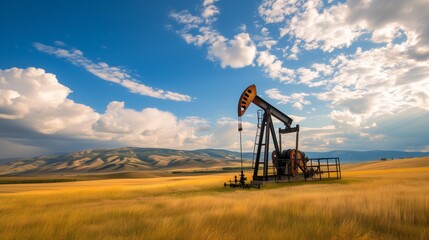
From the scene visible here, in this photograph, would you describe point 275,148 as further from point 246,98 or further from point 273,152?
point 246,98

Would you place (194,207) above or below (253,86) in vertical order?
below

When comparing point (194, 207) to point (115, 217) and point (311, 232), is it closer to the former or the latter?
point (115, 217)

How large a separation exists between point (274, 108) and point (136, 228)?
760 inches

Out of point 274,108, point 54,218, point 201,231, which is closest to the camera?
point 201,231

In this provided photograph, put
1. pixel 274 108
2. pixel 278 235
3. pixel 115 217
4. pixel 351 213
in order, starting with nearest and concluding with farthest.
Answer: pixel 278 235, pixel 351 213, pixel 115 217, pixel 274 108

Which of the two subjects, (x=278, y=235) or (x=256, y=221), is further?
(x=256, y=221)

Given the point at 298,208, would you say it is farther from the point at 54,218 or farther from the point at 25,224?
the point at 25,224

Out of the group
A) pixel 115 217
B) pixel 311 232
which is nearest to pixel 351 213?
pixel 311 232

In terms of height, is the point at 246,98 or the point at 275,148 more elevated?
the point at 246,98

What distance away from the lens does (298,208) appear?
353 inches

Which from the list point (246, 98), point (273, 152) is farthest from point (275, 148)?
point (246, 98)

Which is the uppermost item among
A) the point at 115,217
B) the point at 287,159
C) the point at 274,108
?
the point at 274,108

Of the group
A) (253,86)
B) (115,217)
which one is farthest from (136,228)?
(253,86)

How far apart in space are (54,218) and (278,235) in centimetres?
637
